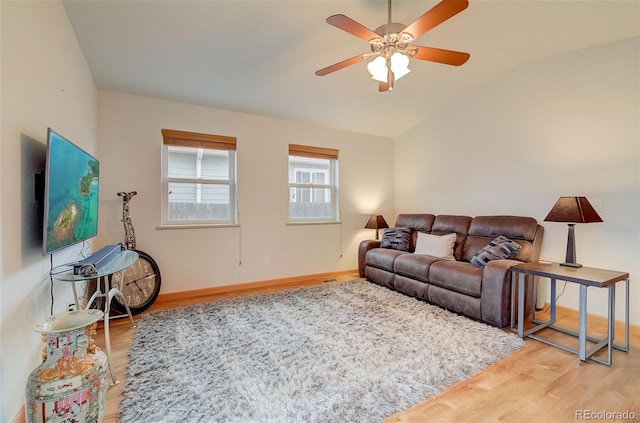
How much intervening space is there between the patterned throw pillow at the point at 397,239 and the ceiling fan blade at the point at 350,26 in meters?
2.79

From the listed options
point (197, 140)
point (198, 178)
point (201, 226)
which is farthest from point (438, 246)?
point (197, 140)

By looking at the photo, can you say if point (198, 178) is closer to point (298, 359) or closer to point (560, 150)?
point (298, 359)

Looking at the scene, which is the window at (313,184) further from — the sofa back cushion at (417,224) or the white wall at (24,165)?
the white wall at (24,165)

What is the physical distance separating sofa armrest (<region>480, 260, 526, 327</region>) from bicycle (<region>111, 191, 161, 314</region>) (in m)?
3.37

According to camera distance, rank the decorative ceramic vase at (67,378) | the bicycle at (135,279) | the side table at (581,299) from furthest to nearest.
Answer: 1. the bicycle at (135,279)
2. the side table at (581,299)
3. the decorative ceramic vase at (67,378)

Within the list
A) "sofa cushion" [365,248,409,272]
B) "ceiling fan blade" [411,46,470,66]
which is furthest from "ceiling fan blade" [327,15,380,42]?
"sofa cushion" [365,248,409,272]

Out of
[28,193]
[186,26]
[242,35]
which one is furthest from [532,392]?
[186,26]

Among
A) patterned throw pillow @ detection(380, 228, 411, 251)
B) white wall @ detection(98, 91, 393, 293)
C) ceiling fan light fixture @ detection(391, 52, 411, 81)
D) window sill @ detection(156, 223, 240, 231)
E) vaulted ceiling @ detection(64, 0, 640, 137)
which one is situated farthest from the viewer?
patterned throw pillow @ detection(380, 228, 411, 251)

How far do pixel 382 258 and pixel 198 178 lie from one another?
8.60 feet

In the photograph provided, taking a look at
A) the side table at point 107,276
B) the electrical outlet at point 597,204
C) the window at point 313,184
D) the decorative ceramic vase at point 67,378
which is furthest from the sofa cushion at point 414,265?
the decorative ceramic vase at point 67,378

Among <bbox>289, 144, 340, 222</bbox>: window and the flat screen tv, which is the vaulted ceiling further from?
the flat screen tv

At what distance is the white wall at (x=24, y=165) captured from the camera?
131cm

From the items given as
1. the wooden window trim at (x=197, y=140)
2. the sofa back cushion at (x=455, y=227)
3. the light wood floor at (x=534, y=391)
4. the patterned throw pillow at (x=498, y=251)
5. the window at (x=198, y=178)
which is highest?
the wooden window trim at (x=197, y=140)

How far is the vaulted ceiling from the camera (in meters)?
2.26
